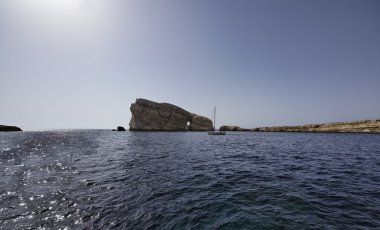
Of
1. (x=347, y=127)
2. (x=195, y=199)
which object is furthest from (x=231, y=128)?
(x=195, y=199)

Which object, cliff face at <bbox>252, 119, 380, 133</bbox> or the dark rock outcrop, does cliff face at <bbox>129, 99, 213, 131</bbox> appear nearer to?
cliff face at <bbox>252, 119, 380, 133</bbox>

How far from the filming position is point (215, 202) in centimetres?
977

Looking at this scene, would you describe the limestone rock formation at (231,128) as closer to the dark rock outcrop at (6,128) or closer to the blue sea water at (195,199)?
the blue sea water at (195,199)

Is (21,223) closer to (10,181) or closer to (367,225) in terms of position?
(10,181)

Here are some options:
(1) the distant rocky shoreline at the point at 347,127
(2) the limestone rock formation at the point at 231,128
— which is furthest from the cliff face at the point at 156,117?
(1) the distant rocky shoreline at the point at 347,127

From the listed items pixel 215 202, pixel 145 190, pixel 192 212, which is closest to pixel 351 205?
pixel 215 202

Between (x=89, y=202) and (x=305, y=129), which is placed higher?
(x=305, y=129)

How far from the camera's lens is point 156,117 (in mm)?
126812

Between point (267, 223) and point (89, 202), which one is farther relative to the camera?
point (89, 202)

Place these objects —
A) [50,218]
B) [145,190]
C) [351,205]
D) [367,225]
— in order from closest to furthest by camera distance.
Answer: [367,225] < [50,218] < [351,205] < [145,190]

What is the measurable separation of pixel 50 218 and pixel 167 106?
396 ft

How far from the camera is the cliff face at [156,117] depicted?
414 ft

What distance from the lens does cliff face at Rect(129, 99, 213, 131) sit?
4963 inches

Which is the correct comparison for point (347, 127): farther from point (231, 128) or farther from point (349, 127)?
point (231, 128)
